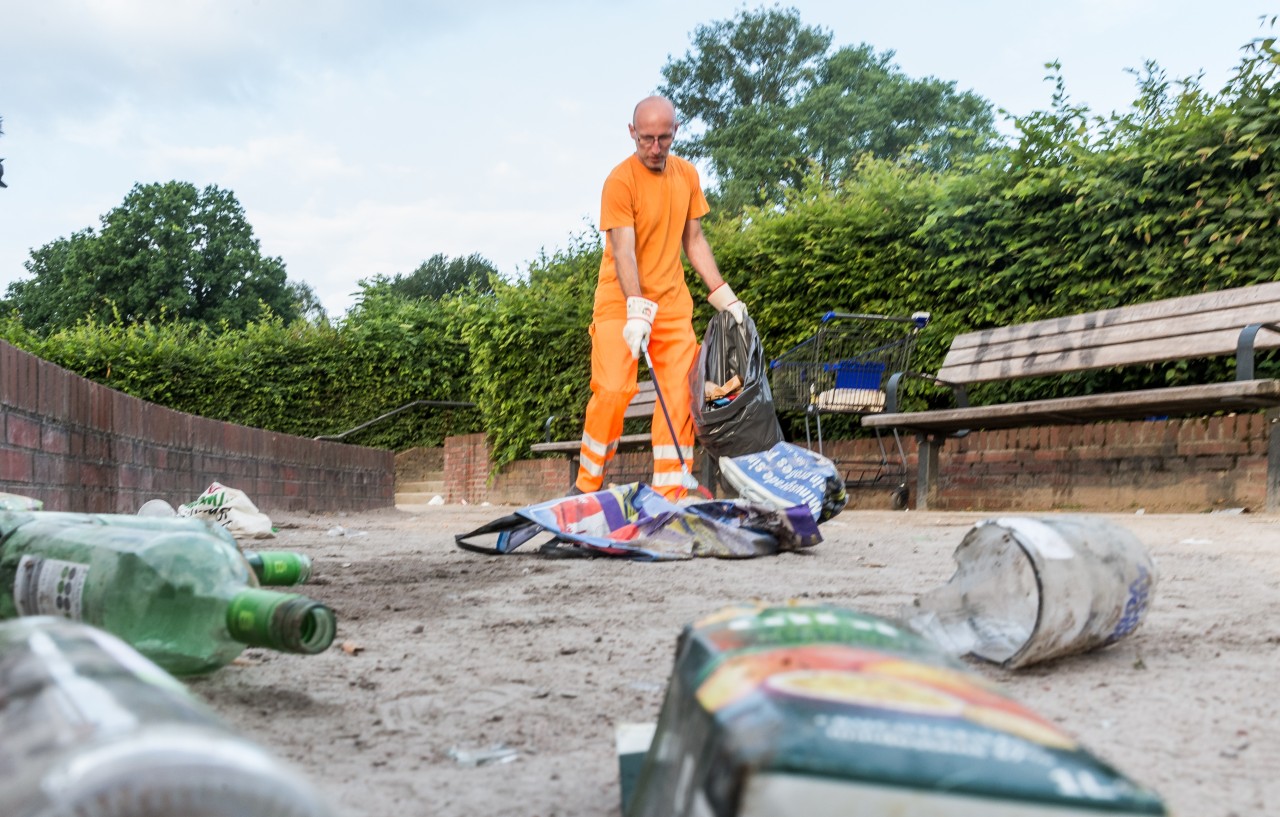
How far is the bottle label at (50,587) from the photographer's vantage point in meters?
1.49

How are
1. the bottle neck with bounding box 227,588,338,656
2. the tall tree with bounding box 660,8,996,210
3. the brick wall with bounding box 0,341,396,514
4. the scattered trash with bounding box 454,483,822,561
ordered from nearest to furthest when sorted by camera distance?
the bottle neck with bounding box 227,588,338,656 < the brick wall with bounding box 0,341,396,514 < the scattered trash with bounding box 454,483,822,561 < the tall tree with bounding box 660,8,996,210

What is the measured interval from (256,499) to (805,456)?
4.29 metres

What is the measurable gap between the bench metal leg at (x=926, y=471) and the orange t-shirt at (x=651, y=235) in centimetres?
293

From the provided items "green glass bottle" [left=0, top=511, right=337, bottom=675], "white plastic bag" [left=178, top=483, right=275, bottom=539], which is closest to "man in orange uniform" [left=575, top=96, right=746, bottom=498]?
"white plastic bag" [left=178, top=483, right=275, bottom=539]

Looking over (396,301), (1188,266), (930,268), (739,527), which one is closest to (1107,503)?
(1188,266)

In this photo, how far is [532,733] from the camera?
157 centimetres

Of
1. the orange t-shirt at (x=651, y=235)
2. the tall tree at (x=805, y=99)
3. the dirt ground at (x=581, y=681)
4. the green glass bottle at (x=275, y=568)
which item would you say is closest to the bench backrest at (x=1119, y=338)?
the orange t-shirt at (x=651, y=235)

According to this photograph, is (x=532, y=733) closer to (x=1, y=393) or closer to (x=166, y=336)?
(x=1, y=393)

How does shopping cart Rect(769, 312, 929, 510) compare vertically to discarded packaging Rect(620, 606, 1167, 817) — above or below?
above

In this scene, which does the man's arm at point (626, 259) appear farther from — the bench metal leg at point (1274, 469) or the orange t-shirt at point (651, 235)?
the bench metal leg at point (1274, 469)

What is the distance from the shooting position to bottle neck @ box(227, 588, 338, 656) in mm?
1279

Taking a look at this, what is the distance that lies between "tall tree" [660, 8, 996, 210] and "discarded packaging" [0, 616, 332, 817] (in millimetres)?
37763

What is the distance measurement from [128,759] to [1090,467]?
7.46 m

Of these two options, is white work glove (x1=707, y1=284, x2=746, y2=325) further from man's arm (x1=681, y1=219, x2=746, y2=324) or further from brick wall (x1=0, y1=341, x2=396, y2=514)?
brick wall (x1=0, y1=341, x2=396, y2=514)
